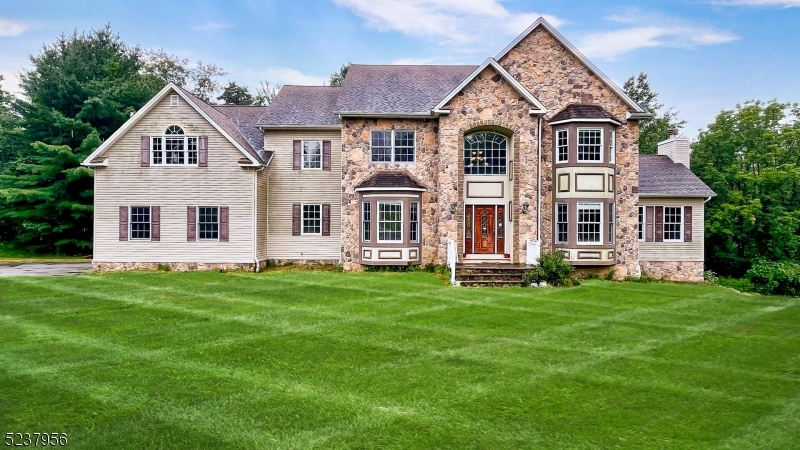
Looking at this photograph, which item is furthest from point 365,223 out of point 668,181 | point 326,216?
point 668,181

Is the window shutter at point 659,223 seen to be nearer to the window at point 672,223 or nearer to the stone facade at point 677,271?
the window at point 672,223

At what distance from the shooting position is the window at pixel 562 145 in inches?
754

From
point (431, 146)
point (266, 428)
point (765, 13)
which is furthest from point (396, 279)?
point (765, 13)

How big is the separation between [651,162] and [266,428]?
2339cm

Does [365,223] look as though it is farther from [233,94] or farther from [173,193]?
[233,94]

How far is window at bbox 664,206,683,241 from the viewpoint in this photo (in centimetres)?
Result: 2153

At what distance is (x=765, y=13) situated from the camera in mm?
21234

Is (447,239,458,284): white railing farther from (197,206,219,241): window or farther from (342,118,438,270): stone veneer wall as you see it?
(197,206,219,241): window

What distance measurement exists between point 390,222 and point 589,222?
8072 mm

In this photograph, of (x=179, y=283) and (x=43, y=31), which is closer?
(x=179, y=283)

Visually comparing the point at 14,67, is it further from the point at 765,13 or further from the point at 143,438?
the point at 765,13

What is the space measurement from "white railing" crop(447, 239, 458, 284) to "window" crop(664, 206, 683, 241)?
1041cm

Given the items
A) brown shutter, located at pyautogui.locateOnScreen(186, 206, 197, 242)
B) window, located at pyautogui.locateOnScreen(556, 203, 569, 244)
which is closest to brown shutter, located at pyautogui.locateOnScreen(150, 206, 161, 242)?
brown shutter, located at pyautogui.locateOnScreen(186, 206, 197, 242)

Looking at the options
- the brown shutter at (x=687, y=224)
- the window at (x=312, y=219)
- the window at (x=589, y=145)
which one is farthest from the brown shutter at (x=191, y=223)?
the brown shutter at (x=687, y=224)
